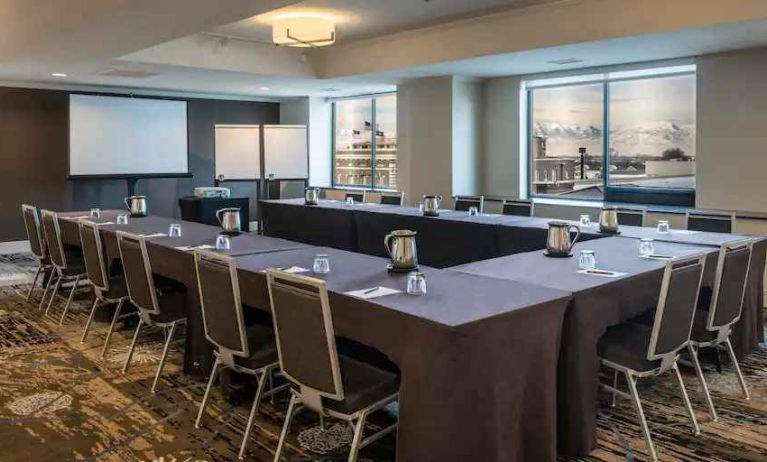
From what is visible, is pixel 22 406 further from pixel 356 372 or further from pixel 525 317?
pixel 525 317

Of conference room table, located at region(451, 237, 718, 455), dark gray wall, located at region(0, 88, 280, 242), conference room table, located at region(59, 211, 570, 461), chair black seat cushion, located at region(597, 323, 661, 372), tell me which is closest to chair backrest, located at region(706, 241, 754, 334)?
conference room table, located at region(451, 237, 718, 455)

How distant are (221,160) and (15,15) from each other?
5.83 metres

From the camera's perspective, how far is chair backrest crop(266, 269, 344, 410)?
2479mm

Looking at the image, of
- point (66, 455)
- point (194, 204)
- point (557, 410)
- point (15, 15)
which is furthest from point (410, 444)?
point (194, 204)

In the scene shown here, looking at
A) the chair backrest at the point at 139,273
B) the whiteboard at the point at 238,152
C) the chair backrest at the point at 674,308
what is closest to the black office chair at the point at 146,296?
the chair backrest at the point at 139,273

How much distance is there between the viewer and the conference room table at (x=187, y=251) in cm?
402

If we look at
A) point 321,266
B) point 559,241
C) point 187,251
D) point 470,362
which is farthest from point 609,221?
point 187,251

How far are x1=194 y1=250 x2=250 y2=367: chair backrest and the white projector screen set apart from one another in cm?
771

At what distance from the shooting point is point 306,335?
2.57m

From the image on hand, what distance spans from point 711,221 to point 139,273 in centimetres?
453

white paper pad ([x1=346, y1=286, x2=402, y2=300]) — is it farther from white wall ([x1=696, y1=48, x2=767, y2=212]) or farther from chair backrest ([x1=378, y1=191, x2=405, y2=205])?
white wall ([x1=696, y1=48, x2=767, y2=212])

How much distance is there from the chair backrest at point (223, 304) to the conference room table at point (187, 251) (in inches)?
29.8

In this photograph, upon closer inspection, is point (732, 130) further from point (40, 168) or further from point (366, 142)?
point (40, 168)

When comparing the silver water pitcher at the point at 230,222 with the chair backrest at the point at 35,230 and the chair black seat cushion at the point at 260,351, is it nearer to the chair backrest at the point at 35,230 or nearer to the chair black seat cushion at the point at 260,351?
the chair black seat cushion at the point at 260,351
